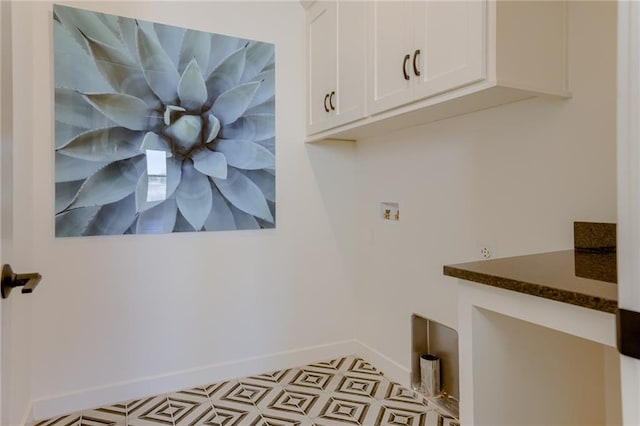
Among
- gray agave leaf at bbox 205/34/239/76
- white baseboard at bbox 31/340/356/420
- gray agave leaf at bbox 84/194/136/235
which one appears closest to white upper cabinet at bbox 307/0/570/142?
gray agave leaf at bbox 205/34/239/76

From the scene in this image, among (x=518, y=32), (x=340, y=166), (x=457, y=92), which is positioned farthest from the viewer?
(x=340, y=166)

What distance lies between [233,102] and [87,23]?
2.69ft

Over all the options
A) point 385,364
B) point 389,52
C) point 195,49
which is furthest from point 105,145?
point 385,364

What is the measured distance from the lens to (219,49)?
2.31 metres

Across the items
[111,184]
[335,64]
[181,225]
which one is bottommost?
[181,225]

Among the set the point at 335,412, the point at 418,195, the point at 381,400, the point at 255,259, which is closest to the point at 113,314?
the point at 255,259

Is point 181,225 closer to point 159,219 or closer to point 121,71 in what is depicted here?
point 159,219

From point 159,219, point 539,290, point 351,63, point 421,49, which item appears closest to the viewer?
point 539,290

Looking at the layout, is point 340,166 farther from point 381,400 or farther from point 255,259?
point 381,400

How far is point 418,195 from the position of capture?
214 centimetres

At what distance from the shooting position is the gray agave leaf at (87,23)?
197 cm

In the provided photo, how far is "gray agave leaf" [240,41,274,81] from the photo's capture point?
2389 millimetres

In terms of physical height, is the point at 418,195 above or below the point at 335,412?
above

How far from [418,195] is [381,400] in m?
1.13
